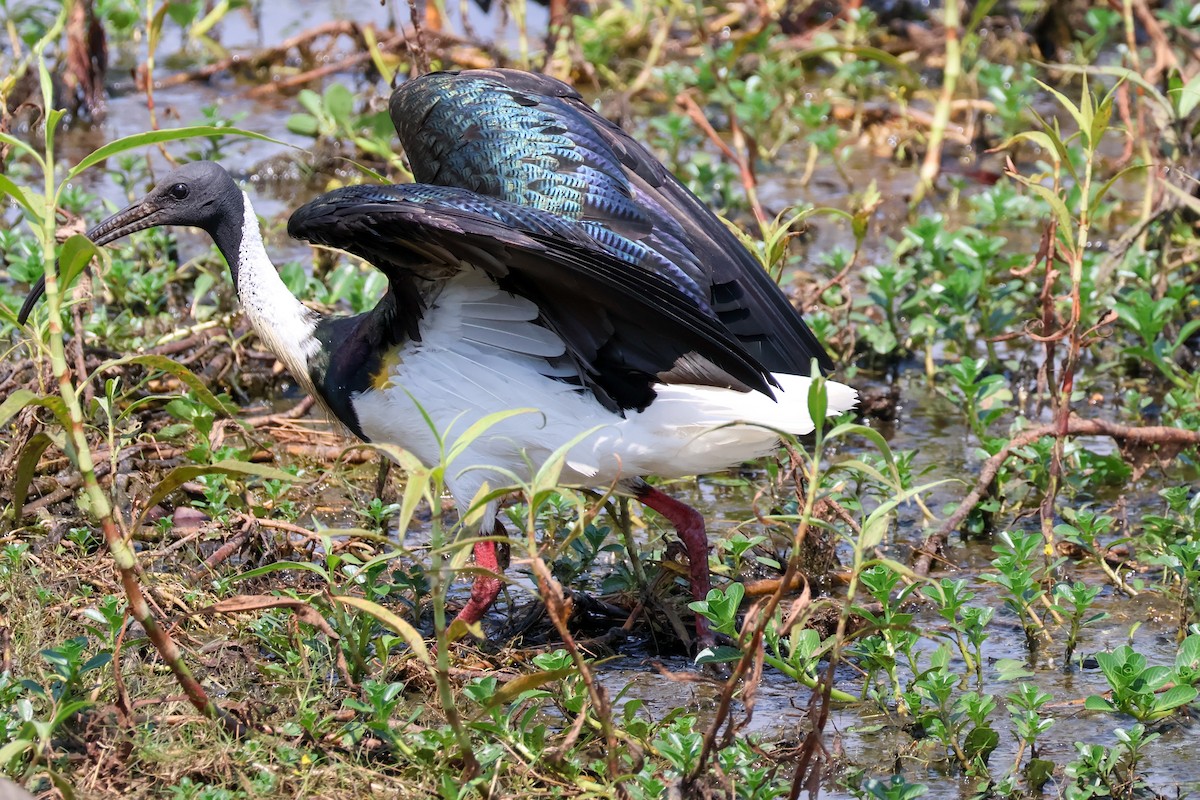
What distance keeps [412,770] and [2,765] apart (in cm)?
81

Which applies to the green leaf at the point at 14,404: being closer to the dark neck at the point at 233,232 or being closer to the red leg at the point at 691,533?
the dark neck at the point at 233,232

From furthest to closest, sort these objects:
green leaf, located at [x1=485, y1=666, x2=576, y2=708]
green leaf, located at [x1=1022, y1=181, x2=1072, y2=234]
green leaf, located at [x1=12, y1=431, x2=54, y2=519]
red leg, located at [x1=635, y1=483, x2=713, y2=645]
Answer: red leg, located at [x1=635, y1=483, x2=713, y2=645] → green leaf, located at [x1=1022, y1=181, x2=1072, y2=234] → green leaf, located at [x1=12, y1=431, x2=54, y2=519] → green leaf, located at [x1=485, y1=666, x2=576, y2=708]

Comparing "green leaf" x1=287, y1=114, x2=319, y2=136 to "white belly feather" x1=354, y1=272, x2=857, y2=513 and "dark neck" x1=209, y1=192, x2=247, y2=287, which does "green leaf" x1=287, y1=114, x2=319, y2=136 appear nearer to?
"dark neck" x1=209, y1=192, x2=247, y2=287

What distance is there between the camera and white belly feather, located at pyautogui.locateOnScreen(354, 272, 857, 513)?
13.0 ft

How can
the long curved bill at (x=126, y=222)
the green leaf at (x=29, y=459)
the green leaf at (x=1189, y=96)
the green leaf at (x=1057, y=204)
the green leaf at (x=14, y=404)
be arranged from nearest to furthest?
the green leaf at (x=14, y=404) < the green leaf at (x=29, y=459) < the green leaf at (x=1057, y=204) < the long curved bill at (x=126, y=222) < the green leaf at (x=1189, y=96)

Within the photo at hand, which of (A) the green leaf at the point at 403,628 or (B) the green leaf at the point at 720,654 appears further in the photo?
(B) the green leaf at the point at 720,654

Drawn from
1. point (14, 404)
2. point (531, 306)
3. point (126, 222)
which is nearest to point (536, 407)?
point (531, 306)

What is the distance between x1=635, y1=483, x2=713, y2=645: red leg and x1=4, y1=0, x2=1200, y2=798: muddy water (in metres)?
0.23

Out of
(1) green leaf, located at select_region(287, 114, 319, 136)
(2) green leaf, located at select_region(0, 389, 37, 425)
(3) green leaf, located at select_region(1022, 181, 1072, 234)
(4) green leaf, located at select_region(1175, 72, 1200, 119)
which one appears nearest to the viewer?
(2) green leaf, located at select_region(0, 389, 37, 425)

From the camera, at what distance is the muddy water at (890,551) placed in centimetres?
349

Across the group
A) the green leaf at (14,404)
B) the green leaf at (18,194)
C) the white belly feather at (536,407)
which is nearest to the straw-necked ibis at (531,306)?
the white belly feather at (536,407)

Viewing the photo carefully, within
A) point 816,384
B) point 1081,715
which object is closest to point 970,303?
point 1081,715

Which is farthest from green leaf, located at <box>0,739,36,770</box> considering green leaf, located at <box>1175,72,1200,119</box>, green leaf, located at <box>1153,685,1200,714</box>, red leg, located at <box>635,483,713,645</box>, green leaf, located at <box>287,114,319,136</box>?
green leaf, located at <box>287,114,319,136</box>

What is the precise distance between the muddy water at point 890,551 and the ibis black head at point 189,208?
29.4 inches
